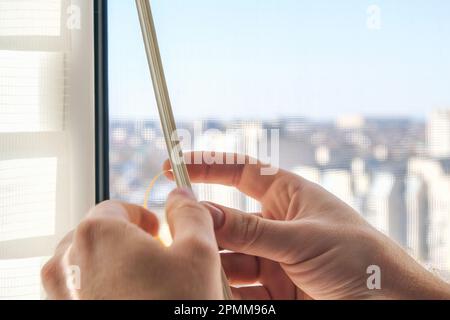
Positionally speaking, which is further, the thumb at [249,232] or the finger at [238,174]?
the finger at [238,174]

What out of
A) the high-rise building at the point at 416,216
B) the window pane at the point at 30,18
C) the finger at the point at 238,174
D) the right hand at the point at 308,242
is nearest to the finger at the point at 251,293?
the right hand at the point at 308,242

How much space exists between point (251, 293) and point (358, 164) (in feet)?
0.69

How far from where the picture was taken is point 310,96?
0.62 meters

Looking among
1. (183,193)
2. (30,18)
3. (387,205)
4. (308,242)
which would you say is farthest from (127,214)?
(387,205)

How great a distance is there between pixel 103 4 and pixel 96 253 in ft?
1.24

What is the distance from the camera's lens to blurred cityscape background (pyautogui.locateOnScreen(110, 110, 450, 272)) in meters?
0.61

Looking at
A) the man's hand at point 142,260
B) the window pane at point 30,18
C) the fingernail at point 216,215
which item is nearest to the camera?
the man's hand at point 142,260

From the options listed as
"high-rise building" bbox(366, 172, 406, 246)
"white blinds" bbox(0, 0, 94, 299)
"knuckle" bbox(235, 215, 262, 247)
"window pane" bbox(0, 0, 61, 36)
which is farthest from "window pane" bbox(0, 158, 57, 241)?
"high-rise building" bbox(366, 172, 406, 246)

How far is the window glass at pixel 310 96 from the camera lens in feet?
1.97

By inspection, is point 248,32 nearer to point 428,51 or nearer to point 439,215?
point 428,51

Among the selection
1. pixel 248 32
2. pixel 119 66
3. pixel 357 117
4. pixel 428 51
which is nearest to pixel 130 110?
pixel 119 66

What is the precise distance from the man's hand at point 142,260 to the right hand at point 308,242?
113 millimetres

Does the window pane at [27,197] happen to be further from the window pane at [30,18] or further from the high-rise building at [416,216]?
the high-rise building at [416,216]

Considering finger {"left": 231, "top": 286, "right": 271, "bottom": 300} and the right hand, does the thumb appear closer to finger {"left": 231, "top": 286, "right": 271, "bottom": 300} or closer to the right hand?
the right hand
